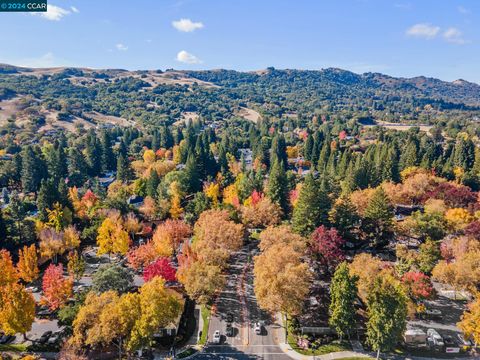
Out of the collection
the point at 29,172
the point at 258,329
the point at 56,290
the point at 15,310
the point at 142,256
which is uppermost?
the point at 29,172

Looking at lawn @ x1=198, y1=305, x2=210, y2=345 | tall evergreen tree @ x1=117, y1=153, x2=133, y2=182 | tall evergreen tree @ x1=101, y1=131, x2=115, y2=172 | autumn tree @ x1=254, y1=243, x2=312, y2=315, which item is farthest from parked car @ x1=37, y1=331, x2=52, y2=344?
tall evergreen tree @ x1=101, y1=131, x2=115, y2=172

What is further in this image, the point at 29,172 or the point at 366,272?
the point at 29,172

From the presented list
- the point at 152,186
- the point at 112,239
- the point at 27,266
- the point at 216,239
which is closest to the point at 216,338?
the point at 216,239

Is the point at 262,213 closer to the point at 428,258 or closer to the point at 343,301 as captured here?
the point at 343,301

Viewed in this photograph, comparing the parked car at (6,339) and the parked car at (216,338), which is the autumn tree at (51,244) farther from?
the parked car at (216,338)

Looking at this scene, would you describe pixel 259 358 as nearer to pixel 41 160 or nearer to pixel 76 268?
pixel 76 268

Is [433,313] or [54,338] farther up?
[433,313]

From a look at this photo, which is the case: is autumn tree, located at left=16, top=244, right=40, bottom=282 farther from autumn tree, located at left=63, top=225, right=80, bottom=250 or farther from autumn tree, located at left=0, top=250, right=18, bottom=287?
autumn tree, located at left=63, top=225, right=80, bottom=250

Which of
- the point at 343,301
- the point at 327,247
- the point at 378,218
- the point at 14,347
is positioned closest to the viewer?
the point at 343,301
